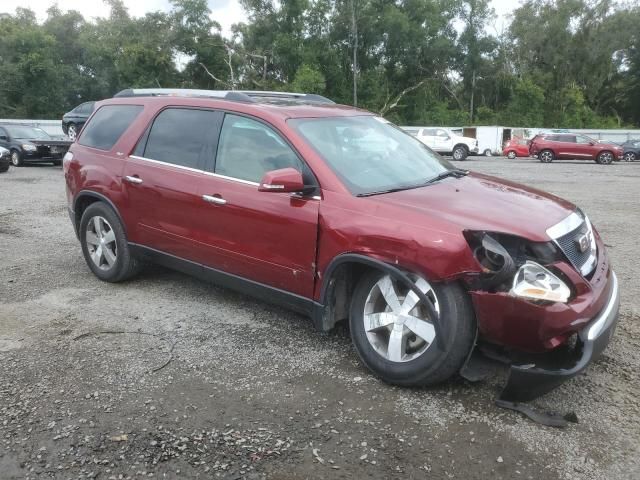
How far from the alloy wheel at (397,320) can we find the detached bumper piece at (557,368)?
1.62ft

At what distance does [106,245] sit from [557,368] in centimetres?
400

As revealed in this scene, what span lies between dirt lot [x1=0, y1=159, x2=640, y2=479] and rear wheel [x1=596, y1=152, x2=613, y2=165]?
23926 mm

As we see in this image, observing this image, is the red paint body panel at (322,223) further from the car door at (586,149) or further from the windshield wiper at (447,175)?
the car door at (586,149)

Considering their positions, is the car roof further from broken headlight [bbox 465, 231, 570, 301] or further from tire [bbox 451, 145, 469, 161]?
tire [bbox 451, 145, 469, 161]

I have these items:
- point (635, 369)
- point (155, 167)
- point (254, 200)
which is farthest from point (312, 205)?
point (635, 369)

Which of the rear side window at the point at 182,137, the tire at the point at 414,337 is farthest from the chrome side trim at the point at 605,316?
the rear side window at the point at 182,137

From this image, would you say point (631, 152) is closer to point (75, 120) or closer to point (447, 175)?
point (75, 120)

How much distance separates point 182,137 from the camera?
4.60 m

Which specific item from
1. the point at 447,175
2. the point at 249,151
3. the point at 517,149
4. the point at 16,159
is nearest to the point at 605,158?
A: the point at 517,149

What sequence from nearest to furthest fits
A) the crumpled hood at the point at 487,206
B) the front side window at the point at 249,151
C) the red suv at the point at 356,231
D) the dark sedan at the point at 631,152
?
the red suv at the point at 356,231, the crumpled hood at the point at 487,206, the front side window at the point at 249,151, the dark sedan at the point at 631,152

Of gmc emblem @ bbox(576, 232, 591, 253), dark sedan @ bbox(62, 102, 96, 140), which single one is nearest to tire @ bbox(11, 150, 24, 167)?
dark sedan @ bbox(62, 102, 96, 140)

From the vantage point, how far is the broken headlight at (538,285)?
292 centimetres

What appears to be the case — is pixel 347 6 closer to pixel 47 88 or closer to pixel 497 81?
pixel 497 81

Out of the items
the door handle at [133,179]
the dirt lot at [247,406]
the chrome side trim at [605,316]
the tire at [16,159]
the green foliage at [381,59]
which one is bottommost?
the dirt lot at [247,406]
